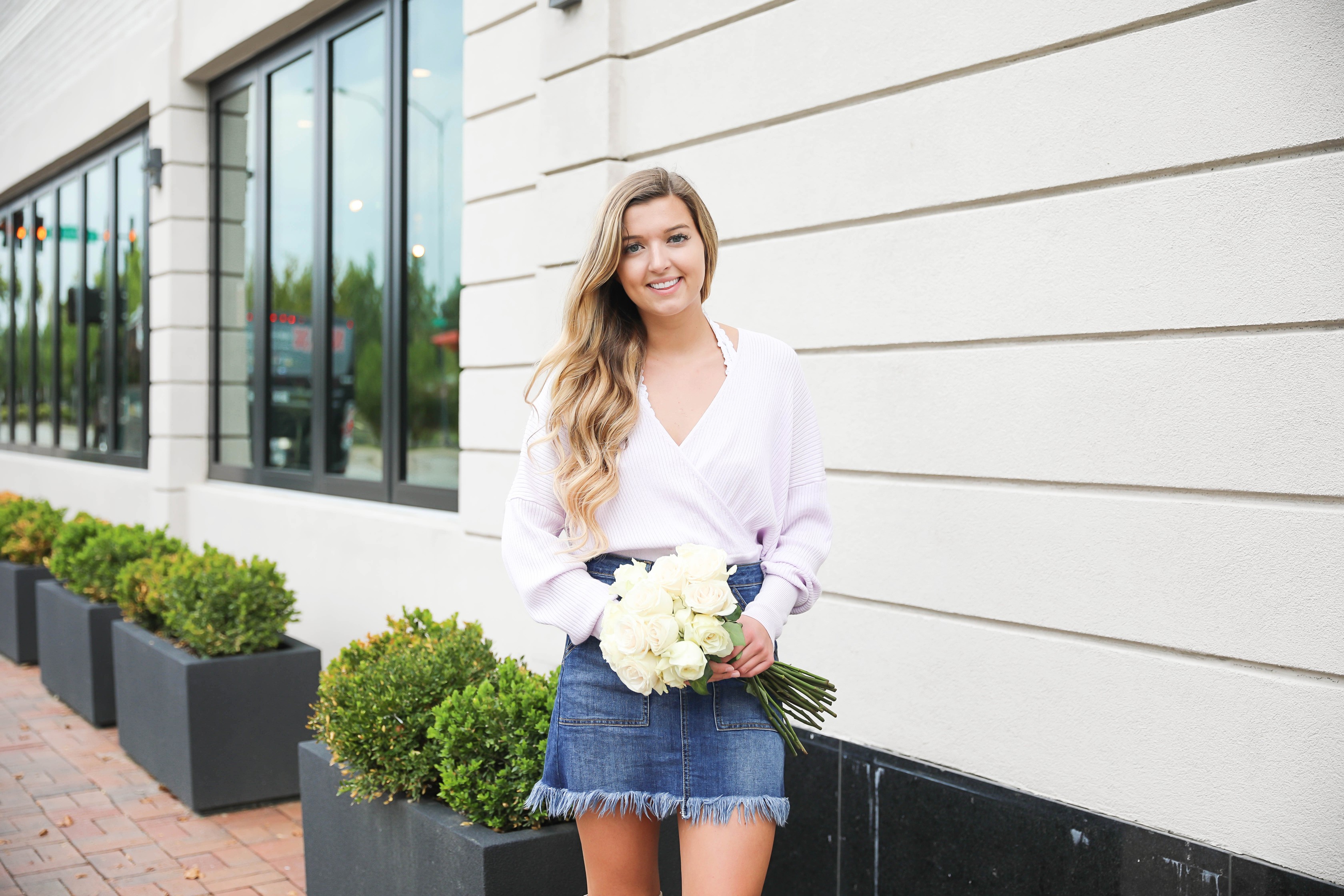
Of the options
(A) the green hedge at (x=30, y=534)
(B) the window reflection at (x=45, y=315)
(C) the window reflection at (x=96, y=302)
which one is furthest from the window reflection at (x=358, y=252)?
(B) the window reflection at (x=45, y=315)

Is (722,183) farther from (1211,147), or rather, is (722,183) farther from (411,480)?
(411,480)

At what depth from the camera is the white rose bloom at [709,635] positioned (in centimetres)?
214

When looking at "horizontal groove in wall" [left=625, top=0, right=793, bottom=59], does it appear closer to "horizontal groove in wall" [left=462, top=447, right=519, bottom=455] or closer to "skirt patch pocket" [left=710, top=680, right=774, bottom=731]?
"horizontal groove in wall" [left=462, top=447, right=519, bottom=455]

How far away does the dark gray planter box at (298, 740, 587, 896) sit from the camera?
9.66 feet

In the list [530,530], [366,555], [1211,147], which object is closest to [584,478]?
[530,530]

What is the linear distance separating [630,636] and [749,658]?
279mm

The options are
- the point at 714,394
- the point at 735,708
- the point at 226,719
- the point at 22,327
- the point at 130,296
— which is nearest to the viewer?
the point at 735,708

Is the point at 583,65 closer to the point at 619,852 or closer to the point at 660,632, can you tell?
the point at 660,632

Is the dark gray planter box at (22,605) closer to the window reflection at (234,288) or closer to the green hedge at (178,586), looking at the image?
the green hedge at (178,586)

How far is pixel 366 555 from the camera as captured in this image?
6449 mm

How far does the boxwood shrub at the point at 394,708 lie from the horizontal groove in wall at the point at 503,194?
7.56ft

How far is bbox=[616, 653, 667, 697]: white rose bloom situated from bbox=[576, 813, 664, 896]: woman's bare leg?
1.18 feet

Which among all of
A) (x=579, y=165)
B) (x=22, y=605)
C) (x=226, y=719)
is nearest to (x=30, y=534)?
(x=22, y=605)

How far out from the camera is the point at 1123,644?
118 inches
